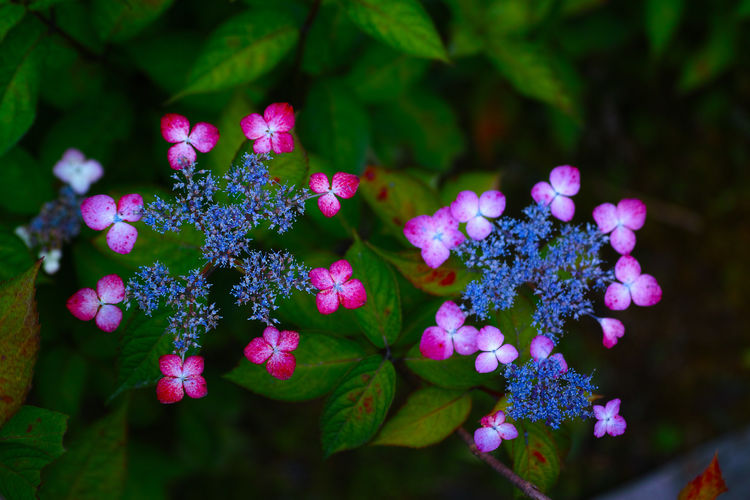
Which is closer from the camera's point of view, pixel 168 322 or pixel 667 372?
pixel 168 322

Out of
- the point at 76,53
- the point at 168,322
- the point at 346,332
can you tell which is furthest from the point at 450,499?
the point at 76,53

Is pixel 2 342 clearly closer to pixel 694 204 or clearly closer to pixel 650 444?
pixel 650 444

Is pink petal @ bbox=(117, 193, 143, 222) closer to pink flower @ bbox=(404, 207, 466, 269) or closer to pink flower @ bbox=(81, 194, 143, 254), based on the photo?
pink flower @ bbox=(81, 194, 143, 254)

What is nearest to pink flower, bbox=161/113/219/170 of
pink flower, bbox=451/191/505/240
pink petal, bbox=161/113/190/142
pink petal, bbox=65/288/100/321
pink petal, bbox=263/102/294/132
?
pink petal, bbox=161/113/190/142

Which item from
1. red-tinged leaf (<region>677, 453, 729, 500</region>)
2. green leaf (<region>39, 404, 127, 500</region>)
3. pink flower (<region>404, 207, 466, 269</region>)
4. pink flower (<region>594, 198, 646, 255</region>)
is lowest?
green leaf (<region>39, 404, 127, 500</region>)

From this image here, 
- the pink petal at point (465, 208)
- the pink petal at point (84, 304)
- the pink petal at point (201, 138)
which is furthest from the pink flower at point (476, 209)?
the pink petal at point (84, 304)

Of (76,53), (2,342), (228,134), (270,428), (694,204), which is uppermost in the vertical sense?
(76,53)
